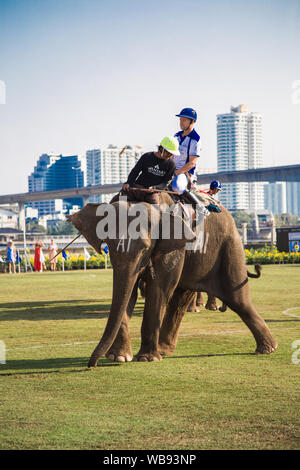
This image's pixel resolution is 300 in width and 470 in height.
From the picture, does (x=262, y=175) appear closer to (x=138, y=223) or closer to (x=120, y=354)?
(x=120, y=354)

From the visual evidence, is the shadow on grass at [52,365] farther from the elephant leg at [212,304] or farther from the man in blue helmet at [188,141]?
the elephant leg at [212,304]

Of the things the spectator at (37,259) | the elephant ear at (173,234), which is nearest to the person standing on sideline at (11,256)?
the spectator at (37,259)

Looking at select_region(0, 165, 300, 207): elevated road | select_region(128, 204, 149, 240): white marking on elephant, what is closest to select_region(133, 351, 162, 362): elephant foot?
select_region(128, 204, 149, 240): white marking on elephant

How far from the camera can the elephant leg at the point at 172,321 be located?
402 inches

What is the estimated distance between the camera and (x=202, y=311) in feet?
54.6

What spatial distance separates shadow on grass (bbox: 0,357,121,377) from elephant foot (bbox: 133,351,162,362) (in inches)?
13.8

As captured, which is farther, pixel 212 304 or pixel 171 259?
pixel 212 304

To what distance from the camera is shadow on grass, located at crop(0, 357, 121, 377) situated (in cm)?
885

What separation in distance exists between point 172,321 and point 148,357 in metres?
1.05

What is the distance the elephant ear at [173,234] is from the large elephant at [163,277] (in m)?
0.01

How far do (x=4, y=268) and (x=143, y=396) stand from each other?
3602cm

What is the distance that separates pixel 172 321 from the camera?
34.0ft
